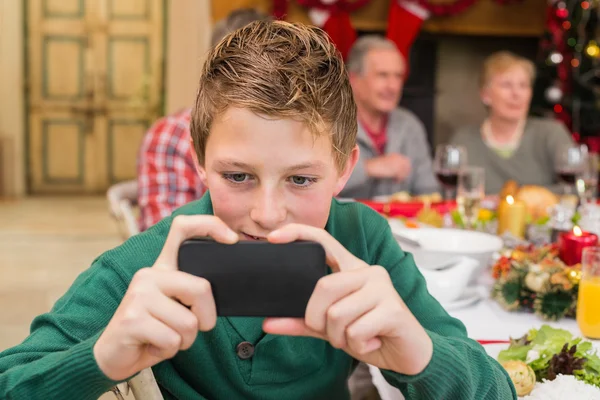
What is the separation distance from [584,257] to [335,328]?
724 millimetres

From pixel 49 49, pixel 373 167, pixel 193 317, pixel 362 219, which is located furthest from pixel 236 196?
pixel 49 49

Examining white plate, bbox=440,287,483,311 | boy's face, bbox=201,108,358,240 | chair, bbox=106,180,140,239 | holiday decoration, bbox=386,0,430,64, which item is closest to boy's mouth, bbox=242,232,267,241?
boy's face, bbox=201,108,358,240

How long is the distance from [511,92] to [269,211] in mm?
2808

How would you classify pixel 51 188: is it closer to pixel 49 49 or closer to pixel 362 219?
pixel 49 49

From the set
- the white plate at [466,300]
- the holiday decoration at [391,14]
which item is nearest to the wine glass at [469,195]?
the white plate at [466,300]

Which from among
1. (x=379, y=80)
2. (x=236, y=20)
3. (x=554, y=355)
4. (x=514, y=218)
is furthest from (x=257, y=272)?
(x=379, y=80)

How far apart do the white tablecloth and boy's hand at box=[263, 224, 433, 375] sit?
434 millimetres

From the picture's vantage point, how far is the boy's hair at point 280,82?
0.81m

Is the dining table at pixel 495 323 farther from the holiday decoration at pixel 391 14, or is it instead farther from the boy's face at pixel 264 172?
the holiday decoration at pixel 391 14

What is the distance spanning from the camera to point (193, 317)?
0.65 m

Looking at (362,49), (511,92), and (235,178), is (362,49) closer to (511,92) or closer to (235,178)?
(511,92)

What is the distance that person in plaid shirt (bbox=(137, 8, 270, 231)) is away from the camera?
2.21m

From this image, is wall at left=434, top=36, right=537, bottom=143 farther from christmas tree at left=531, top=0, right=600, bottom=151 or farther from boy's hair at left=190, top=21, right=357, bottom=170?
boy's hair at left=190, top=21, right=357, bottom=170

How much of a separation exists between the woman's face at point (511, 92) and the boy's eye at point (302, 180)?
8.89 ft
